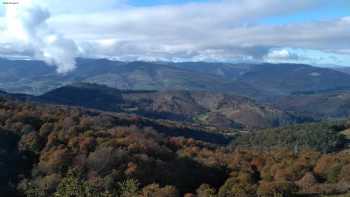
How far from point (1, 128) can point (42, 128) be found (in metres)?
7.54

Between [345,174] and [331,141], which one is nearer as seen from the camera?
[345,174]

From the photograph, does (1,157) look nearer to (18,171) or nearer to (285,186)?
(18,171)

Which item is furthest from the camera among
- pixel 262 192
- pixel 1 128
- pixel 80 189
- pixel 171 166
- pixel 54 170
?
pixel 1 128

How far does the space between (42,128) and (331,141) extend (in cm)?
12756

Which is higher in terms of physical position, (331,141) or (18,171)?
(18,171)

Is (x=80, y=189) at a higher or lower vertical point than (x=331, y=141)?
higher

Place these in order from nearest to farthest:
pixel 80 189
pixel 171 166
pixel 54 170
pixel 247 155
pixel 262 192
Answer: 1. pixel 80 189
2. pixel 262 192
3. pixel 54 170
4. pixel 171 166
5. pixel 247 155

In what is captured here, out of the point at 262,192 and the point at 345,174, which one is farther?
A: the point at 345,174

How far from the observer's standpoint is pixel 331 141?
195 m

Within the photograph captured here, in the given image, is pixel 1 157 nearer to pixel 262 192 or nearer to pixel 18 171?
pixel 18 171

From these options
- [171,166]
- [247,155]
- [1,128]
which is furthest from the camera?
[247,155]

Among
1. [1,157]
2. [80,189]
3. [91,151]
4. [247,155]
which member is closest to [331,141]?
[247,155]

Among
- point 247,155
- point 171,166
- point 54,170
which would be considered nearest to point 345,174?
point 171,166

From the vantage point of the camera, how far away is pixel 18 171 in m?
80.7
